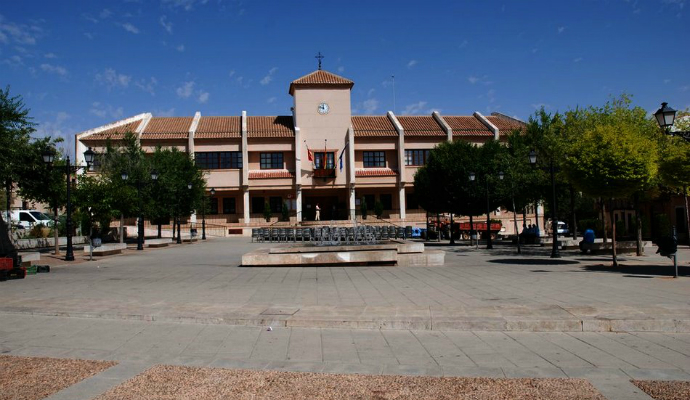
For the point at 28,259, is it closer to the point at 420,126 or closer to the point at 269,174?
the point at 269,174

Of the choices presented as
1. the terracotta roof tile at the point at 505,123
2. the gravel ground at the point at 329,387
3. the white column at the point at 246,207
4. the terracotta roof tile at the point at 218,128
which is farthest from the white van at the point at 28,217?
the terracotta roof tile at the point at 505,123

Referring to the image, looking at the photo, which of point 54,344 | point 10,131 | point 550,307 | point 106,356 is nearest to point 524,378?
point 550,307

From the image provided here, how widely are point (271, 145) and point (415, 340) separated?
148ft

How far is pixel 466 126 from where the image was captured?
2133 inches

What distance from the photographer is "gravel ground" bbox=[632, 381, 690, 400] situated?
442 cm

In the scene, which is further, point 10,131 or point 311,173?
point 311,173

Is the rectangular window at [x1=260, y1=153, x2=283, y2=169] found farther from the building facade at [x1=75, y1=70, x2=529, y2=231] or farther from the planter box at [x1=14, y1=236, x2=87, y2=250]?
the planter box at [x1=14, y1=236, x2=87, y2=250]

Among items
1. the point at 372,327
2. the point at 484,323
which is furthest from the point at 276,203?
the point at 484,323

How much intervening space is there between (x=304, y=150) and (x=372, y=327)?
1738 inches

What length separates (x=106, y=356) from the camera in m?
5.96

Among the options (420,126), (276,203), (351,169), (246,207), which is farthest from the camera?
(420,126)

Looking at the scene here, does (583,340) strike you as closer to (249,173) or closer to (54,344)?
(54,344)

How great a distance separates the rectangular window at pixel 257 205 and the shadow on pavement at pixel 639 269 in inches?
1571

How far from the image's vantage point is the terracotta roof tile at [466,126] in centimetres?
5250
